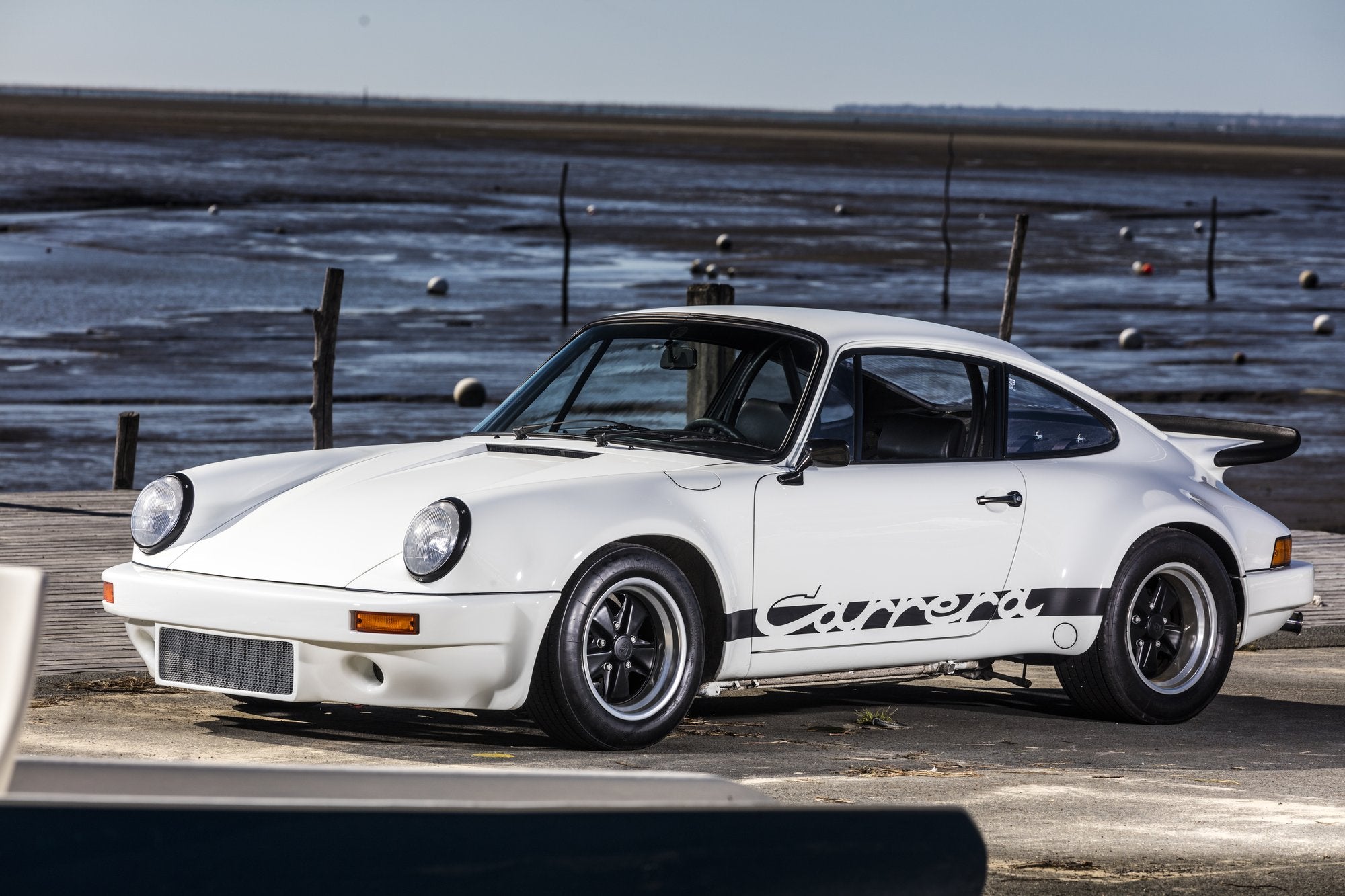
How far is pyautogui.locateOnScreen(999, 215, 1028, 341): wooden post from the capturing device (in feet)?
51.8

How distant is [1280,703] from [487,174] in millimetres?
71196

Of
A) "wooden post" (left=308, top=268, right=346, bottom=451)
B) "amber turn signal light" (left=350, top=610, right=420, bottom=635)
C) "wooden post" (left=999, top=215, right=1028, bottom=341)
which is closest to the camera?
"amber turn signal light" (left=350, top=610, right=420, bottom=635)

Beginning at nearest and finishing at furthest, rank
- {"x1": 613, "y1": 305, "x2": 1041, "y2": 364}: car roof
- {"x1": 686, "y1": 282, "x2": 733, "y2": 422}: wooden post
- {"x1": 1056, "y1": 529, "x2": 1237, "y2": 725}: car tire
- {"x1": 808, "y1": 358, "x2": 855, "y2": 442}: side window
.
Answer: {"x1": 808, "y1": 358, "x2": 855, "y2": 442}: side window → {"x1": 613, "y1": 305, "x2": 1041, "y2": 364}: car roof → {"x1": 1056, "y1": 529, "x2": 1237, "y2": 725}: car tire → {"x1": 686, "y1": 282, "x2": 733, "y2": 422}: wooden post

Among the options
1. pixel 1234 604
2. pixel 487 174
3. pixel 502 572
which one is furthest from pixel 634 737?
pixel 487 174

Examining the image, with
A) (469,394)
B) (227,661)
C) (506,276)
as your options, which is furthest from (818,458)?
(506,276)

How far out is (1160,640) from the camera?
746 centimetres

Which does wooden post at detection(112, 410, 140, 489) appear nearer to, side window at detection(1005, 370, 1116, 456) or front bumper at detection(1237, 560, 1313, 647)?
side window at detection(1005, 370, 1116, 456)

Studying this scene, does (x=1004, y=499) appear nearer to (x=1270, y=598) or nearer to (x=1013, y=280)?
(x=1270, y=598)

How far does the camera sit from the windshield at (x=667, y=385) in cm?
693

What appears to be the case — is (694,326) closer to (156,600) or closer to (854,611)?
(854,611)

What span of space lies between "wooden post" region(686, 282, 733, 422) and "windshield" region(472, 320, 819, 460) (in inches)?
0.5

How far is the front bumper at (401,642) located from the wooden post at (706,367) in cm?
157

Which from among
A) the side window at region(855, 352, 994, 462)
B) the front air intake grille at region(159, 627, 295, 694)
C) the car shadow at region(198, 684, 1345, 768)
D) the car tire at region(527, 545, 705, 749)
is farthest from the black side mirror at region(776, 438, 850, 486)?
the front air intake grille at region(159, 627, 295, 694)

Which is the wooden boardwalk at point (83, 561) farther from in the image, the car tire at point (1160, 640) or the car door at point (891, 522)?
the car door at point (891, 522)
